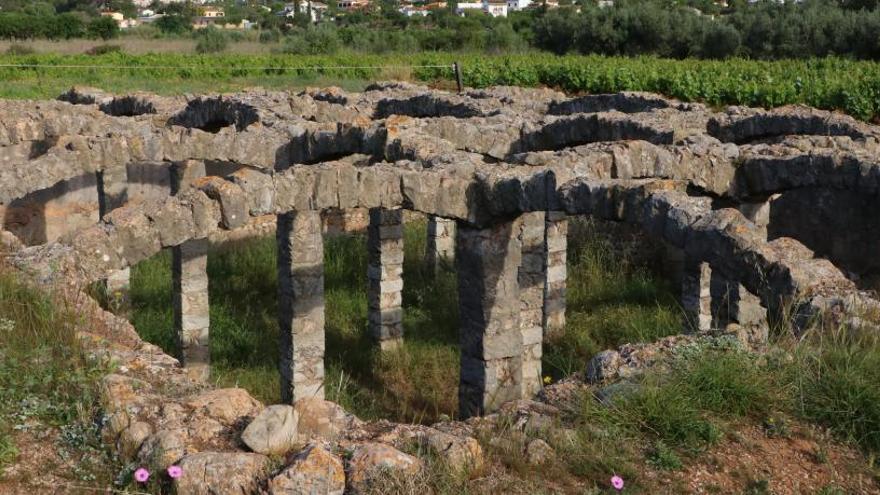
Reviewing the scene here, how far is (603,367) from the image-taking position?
6285 millimetres

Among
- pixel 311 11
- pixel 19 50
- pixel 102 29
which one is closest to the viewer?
pixel 19 50

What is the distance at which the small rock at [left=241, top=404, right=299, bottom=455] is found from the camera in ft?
16.6

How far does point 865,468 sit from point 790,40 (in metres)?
28.1

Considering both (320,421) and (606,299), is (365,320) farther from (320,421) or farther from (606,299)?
(320,421)

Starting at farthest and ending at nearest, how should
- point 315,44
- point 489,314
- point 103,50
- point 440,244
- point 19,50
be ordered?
point 315,44 < point 103,50 < point 19,50 < point 440,244 < point 489,314

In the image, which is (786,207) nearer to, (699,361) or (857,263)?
(857,263)

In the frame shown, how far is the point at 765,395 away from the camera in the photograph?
5.61m

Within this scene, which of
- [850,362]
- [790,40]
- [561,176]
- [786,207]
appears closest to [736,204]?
[561,176]

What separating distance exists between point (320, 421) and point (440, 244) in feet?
37.0

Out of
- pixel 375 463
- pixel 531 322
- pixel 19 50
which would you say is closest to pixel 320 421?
pixel 375 463

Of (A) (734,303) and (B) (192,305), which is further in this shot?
(B) (192,305)

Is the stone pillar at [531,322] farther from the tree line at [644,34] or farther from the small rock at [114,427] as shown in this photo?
the tree line at [644,34]

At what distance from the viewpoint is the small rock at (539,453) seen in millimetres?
5168

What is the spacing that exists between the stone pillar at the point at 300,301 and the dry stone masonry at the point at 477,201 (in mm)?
22
